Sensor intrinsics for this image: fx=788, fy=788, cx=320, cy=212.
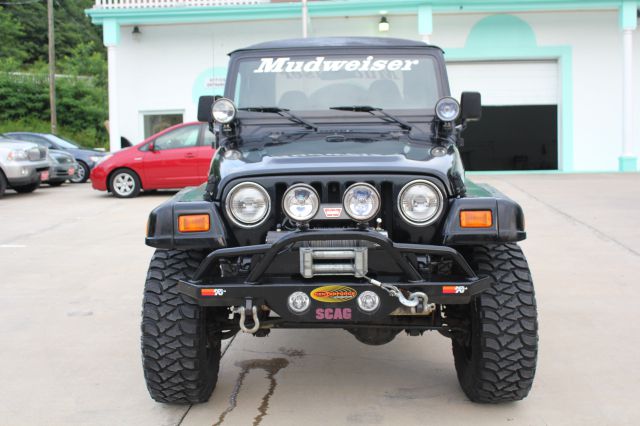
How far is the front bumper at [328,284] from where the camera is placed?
3.44 meters

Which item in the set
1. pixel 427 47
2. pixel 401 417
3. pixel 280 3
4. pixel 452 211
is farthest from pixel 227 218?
pixel 280 3

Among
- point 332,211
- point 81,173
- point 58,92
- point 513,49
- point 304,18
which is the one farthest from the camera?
point 58,92

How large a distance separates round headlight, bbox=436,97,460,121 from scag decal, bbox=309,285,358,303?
5.19ft

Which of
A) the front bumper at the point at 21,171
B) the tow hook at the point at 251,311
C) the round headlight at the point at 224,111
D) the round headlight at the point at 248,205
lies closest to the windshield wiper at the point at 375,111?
the round headlight at the point at 224,111

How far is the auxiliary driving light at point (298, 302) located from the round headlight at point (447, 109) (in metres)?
1.67

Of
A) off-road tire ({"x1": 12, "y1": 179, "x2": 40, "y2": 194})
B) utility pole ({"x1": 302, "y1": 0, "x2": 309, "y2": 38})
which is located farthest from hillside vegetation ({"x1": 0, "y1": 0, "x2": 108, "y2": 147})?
utility pole ({"x1": 302, "y1": 0, "x2": 309, "y2": 38})

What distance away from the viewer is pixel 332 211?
146 inches

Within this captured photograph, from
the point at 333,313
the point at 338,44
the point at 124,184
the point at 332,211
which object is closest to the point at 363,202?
the point at 332,211

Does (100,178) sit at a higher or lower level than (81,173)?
lower

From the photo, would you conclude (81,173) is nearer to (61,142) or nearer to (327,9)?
(61,142)

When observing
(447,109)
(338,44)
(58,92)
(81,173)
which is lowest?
(81,173)

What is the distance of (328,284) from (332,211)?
38cm

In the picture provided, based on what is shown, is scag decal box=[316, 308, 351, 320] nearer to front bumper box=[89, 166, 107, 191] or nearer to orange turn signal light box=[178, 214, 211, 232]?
orange turn signal light box=[178, 214, 211, 232]

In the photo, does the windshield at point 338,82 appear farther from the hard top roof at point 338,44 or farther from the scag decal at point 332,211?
the scag decal at point 332,211
